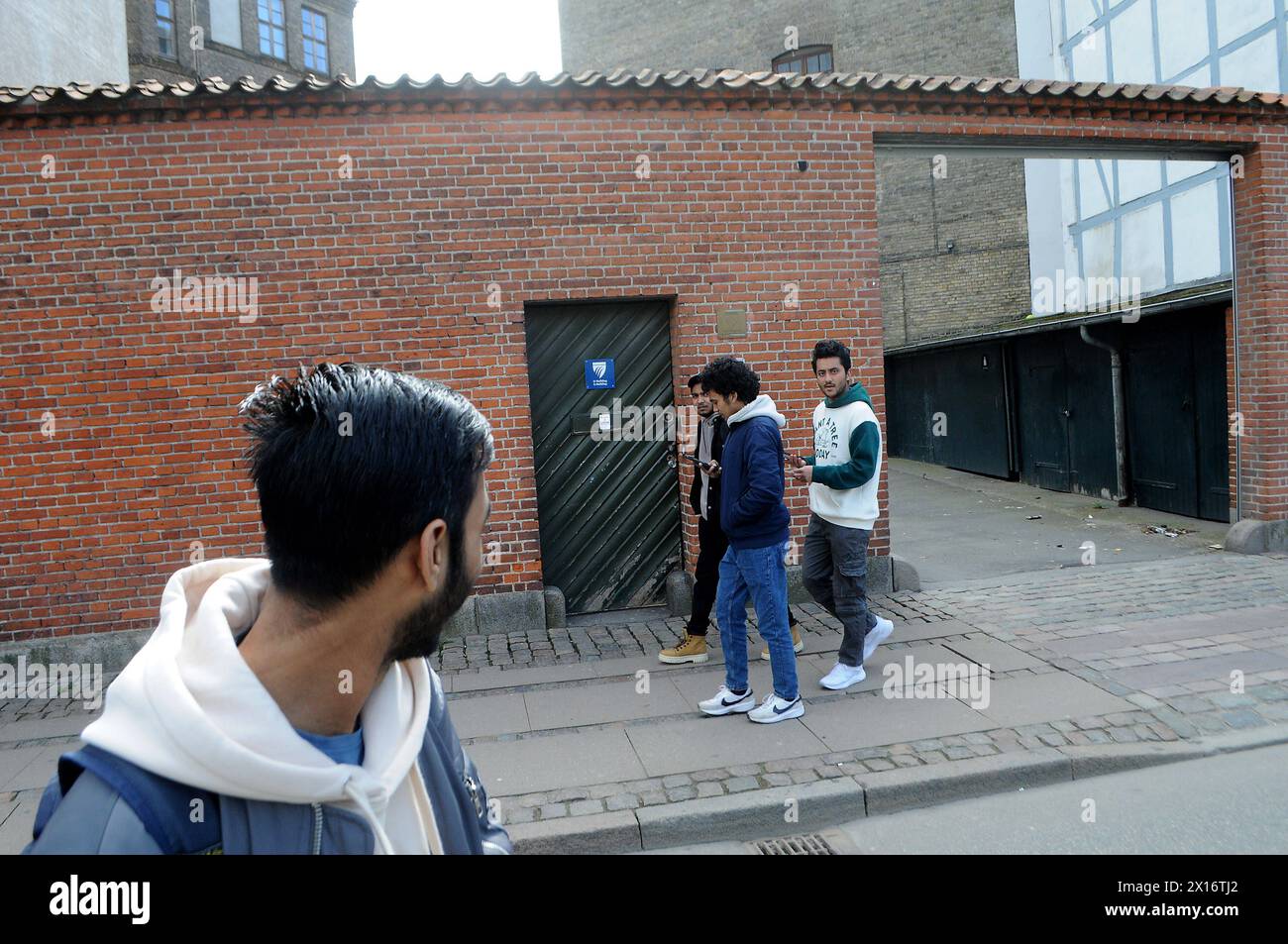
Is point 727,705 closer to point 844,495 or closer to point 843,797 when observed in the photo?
point 843,797

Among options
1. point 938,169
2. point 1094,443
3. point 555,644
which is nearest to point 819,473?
point 555,644

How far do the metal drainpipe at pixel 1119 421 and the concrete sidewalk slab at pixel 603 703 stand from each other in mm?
9049

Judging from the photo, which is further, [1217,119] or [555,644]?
[1217,119]

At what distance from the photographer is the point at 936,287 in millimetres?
22922

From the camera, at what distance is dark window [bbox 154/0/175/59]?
2689 centimetres

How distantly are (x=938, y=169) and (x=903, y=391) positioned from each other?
551 cm

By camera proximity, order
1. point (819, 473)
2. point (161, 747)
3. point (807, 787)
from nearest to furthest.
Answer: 1. point (161, 747)
2. point (807, 787)
3. point (819, 473)

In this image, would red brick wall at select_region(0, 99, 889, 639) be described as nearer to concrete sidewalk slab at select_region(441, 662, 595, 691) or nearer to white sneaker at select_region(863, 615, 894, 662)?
concrete sidewalk slab at select_region(441, 662, 595, 691)

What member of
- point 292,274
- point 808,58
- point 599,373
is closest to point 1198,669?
point 599,373

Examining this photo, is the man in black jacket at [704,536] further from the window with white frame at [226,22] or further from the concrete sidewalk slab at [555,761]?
the window with white frame at [226,22]

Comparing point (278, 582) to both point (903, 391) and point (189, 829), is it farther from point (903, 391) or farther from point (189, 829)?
point (903, 391)

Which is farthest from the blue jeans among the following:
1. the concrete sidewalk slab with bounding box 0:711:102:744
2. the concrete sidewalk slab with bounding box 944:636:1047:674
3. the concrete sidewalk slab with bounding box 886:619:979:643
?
the concrete sidewalk slab with bounding box 0:711:102:744

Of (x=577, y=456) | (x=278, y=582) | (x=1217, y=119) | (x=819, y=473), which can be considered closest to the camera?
(x=278, y=582)

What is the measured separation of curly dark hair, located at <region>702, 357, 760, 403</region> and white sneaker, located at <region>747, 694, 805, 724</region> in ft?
5.73
